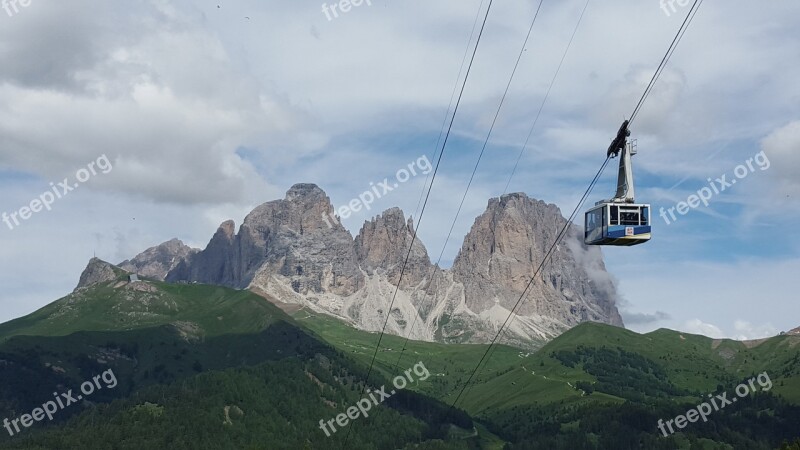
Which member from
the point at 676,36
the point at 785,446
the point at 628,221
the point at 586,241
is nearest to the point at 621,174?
the point at 628,221

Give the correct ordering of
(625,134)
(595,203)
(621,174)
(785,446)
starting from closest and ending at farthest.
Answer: (625,134) < (621,174) < (595,203) < (785,446)

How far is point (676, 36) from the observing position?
1823 inches

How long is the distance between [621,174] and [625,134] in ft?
17.1

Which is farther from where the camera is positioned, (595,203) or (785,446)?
(785,446)

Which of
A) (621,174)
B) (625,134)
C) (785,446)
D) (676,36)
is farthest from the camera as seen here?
(785,446)

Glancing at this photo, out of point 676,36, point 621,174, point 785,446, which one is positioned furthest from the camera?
point 785,446

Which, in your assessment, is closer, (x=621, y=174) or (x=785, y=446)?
(x=621, y=174)

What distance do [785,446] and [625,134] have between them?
124m

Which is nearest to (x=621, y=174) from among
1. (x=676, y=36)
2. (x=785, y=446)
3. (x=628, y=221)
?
(x=628, y=221)

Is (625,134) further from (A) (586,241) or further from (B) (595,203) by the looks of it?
(A) (586,241)

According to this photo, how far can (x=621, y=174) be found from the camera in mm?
67812

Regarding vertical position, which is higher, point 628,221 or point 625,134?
point 625,134

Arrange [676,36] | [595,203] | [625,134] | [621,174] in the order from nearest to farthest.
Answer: [676,36] → [625,134] → [621,174] → [595,203]

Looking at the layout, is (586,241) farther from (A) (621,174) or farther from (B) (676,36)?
(B) (676,36)
